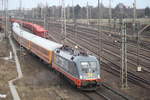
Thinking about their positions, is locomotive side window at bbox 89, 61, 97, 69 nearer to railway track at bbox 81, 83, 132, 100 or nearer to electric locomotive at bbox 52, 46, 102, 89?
electric locomotive at bbox 52, 46, 102, 89

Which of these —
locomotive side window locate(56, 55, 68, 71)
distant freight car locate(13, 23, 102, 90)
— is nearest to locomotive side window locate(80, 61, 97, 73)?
distant freight car locate(13, 23, 102, 90)

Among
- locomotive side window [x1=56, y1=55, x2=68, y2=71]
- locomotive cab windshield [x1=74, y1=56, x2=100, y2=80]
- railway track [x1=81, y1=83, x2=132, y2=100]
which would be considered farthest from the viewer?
locomotive side window [x1=56, y1=55, x2=68, y2=71]

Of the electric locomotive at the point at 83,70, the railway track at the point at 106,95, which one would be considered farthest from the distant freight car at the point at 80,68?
the railway track at the point at 106,95

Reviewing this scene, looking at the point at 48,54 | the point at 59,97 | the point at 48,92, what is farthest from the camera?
the point at 48,54

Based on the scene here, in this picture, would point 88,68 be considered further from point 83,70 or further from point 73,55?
point 73,55

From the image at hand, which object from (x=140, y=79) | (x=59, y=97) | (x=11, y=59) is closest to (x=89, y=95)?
(x=59, y=97)

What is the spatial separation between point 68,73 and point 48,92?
2526 millimetres

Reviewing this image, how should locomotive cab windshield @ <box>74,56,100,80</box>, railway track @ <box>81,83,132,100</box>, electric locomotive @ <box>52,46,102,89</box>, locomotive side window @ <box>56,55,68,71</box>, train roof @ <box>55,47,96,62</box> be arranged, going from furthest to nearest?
locomotive side window @ <box>56,55,68,71</box> < train roof @ <box>55,47,96,62</box> < locomotive cab windshield @ <box>74,56,100,80</box> < electric locomotive @ <box>52,46,102,89</box> < railway track @ <box>81,83,132,100</box>

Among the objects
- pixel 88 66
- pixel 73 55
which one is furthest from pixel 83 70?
pixel 73 55

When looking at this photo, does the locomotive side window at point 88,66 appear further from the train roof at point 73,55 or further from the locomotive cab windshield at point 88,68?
the train roof at point 73,55

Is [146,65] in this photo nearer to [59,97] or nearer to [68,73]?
[68,73]

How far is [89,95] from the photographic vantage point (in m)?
21.9

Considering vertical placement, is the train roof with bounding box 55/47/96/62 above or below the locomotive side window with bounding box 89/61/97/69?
above

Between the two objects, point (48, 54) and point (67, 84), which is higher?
point (48, 54)
